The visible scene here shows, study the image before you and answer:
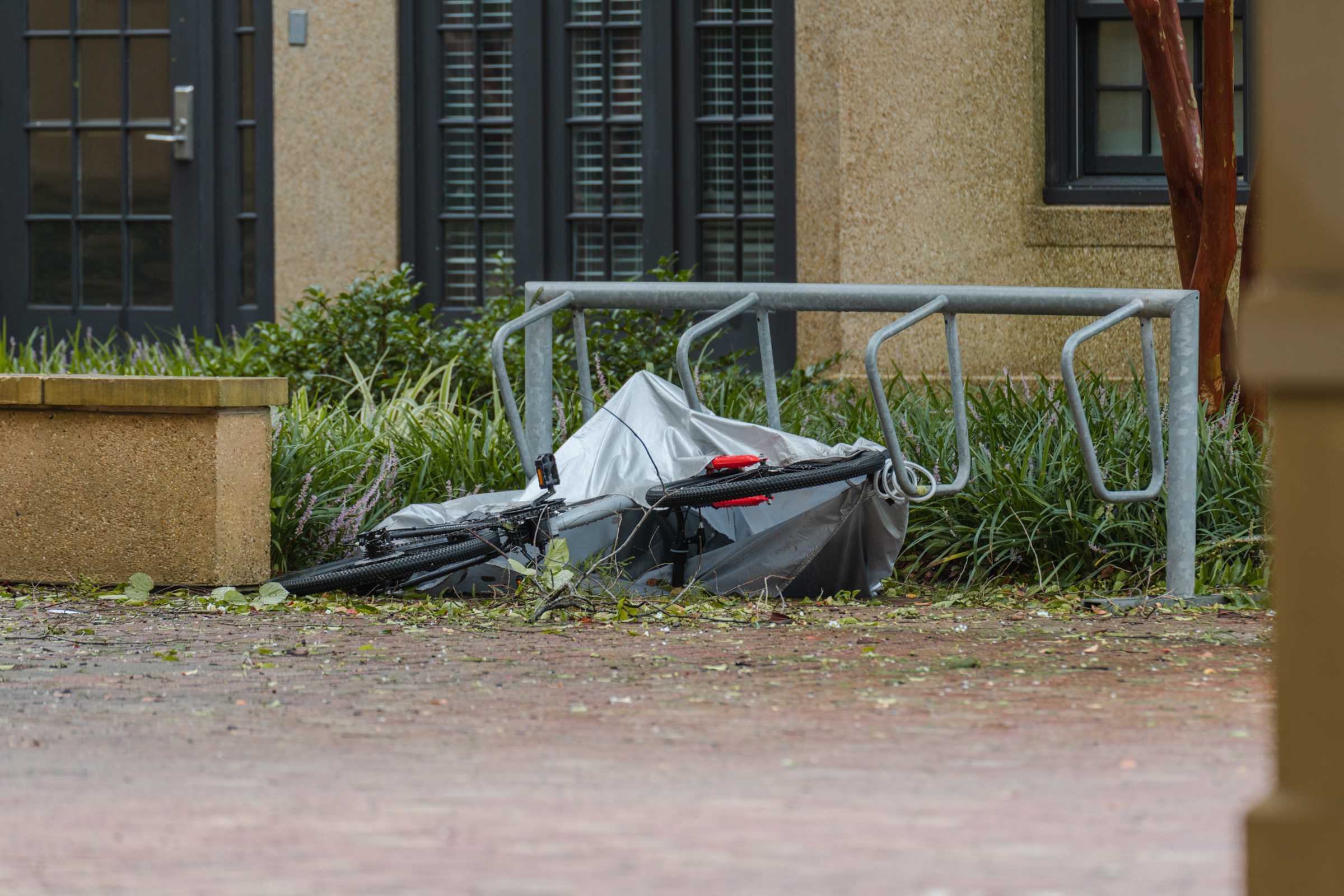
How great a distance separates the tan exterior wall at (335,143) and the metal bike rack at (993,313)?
4.61 meters

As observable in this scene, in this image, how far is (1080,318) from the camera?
9.70m

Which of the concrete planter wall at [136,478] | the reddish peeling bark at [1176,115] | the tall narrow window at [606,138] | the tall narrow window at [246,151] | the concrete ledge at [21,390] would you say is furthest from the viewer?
the tall narrow window at [246,151]

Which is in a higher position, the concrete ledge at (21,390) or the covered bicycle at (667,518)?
the concrete ledge at (21,390)

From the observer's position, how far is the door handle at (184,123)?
11180mm

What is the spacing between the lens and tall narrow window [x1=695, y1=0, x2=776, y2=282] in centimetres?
1043

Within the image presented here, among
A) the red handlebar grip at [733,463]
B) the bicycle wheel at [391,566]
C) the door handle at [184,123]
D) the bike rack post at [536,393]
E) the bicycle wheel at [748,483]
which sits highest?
the door handle at [184,123]

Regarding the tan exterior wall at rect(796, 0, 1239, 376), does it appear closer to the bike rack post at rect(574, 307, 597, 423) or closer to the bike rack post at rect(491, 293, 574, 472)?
the bike rack post at rect(574, 307, 597, 423)

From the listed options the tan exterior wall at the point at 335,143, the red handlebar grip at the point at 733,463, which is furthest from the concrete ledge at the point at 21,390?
the tan exterior wall at the point at 335,143

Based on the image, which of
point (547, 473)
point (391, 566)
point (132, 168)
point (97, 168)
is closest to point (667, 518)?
point (547, 473)

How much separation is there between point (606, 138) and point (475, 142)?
0.84m

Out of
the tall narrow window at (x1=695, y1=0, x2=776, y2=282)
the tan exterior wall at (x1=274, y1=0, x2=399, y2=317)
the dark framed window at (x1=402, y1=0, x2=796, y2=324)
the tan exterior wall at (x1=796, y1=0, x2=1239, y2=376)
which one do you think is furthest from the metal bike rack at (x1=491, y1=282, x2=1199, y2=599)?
the tan exterior wall at (x1=274, y1=0, x2=399, y2=317)

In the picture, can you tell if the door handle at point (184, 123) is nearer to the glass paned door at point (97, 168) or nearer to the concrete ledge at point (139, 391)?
the glass paned door at point (97, 168)

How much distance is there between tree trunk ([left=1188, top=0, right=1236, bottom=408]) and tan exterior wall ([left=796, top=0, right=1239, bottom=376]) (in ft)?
7.12

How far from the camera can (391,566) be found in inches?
230
